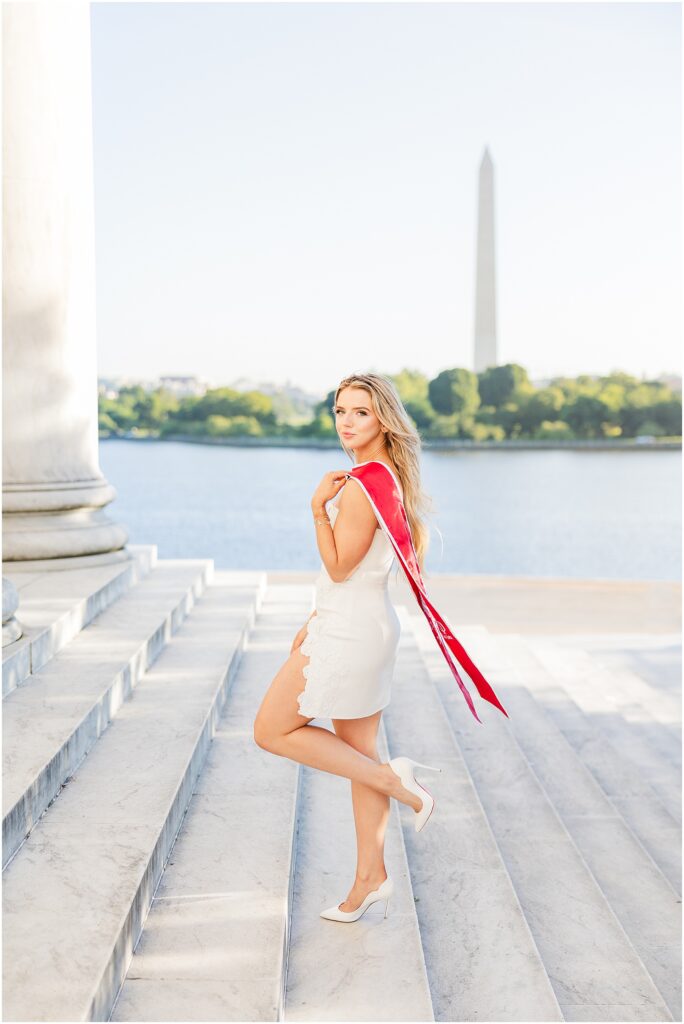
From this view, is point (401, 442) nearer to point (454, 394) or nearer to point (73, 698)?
point (73, 698)

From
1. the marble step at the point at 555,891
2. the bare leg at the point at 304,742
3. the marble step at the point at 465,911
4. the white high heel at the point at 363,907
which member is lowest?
the marble step at the point at 555,891

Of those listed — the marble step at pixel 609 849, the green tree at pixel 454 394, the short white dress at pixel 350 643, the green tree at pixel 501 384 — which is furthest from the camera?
the green tree at pixel 454 394

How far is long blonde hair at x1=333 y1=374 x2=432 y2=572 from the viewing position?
421 centimetres

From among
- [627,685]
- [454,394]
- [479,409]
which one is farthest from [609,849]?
[454,394]

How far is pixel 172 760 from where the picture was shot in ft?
18.4

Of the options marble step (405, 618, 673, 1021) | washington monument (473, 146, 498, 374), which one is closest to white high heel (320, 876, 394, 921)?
marble step (405, 618, 673, 1021)

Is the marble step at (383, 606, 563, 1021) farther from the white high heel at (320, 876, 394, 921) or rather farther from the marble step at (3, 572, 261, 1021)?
the marble step at (3, 572, 261, 1021)

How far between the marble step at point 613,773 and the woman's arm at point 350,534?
130 inches

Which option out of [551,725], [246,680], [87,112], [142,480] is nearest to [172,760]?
[246,680]

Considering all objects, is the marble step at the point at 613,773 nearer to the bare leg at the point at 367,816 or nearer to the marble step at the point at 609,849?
the marble step at the point at 609,849

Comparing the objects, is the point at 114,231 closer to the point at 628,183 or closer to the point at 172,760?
the point at 628,183

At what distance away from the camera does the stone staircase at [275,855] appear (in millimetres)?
3965

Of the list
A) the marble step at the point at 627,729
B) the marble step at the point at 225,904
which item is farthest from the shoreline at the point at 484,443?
the marble step at the point at 225,904

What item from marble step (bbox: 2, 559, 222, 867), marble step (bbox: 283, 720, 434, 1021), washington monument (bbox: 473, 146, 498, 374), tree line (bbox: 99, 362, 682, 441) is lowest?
marble step (bbox: 283, 720, 434, 1021)
